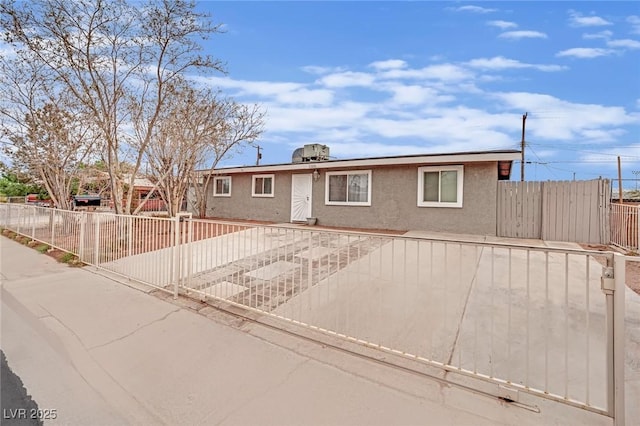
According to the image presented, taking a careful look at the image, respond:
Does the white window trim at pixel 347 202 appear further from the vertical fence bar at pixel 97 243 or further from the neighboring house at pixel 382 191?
the vertical fence bar at pixel 97 243

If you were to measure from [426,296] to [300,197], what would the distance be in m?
9.92

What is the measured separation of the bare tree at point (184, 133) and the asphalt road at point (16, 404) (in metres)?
8.00

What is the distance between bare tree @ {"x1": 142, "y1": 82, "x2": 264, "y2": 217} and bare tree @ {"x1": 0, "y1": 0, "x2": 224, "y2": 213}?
1.14 metres

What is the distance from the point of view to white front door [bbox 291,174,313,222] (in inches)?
533

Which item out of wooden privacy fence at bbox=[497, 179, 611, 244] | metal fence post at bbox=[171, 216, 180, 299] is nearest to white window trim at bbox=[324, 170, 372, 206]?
wooden privacy fence at bbox=[497, 179, 611, 244]

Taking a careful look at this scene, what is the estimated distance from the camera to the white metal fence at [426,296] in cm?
229

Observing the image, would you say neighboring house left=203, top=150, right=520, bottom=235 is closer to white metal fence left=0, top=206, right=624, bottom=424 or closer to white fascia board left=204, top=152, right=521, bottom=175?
white fascia board left=204, top=152, right=521, bottom=175

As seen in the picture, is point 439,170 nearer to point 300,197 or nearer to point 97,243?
point 300,197

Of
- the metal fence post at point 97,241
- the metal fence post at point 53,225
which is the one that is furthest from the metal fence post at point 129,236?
the metal fence post at point 53,225

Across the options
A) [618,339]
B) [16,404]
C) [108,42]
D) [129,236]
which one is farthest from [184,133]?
[618,339]

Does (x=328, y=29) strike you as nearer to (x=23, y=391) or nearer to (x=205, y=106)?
(x=205, y=106)

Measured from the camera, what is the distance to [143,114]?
1036 centimetres

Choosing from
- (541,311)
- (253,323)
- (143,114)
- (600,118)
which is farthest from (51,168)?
(600,118)

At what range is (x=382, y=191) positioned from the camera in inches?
464
